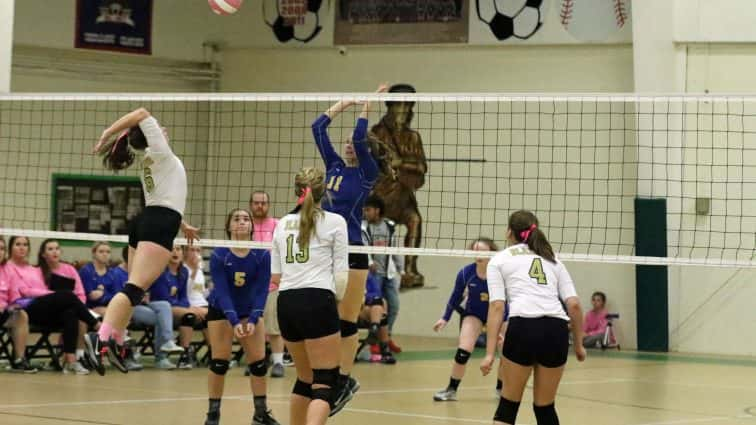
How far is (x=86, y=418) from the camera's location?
9414mm

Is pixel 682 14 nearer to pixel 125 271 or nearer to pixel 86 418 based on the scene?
pixel 125 271

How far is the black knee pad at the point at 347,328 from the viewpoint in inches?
352

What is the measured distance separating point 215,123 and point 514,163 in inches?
208

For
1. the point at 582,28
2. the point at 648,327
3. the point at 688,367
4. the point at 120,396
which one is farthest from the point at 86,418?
the point at 582,28

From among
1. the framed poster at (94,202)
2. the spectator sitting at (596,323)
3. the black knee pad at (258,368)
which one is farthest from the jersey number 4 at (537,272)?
the framed poster at (94,202)

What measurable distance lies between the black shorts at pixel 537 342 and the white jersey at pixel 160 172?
237cm

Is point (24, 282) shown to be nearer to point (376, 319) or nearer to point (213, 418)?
point (376, 319)

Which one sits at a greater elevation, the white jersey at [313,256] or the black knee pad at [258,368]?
the white jersey at [313,256]

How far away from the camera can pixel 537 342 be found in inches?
280

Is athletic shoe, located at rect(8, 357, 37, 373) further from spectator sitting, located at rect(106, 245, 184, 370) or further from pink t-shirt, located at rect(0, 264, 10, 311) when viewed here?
spectator sitting, located at rect(106, 245, 184, 370)

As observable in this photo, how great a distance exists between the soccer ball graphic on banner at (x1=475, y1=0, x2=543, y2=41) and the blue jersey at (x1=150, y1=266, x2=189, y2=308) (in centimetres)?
742

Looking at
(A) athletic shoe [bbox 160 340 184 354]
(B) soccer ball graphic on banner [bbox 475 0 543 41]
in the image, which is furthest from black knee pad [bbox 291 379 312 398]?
(B) soccer ball graphic on banner [bbox 475 0 543 41]

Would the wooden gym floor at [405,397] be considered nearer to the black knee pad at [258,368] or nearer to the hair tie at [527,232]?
the black knee pad at [258,368]

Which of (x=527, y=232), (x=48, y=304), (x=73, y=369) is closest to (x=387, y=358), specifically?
(x=73, y=369)
